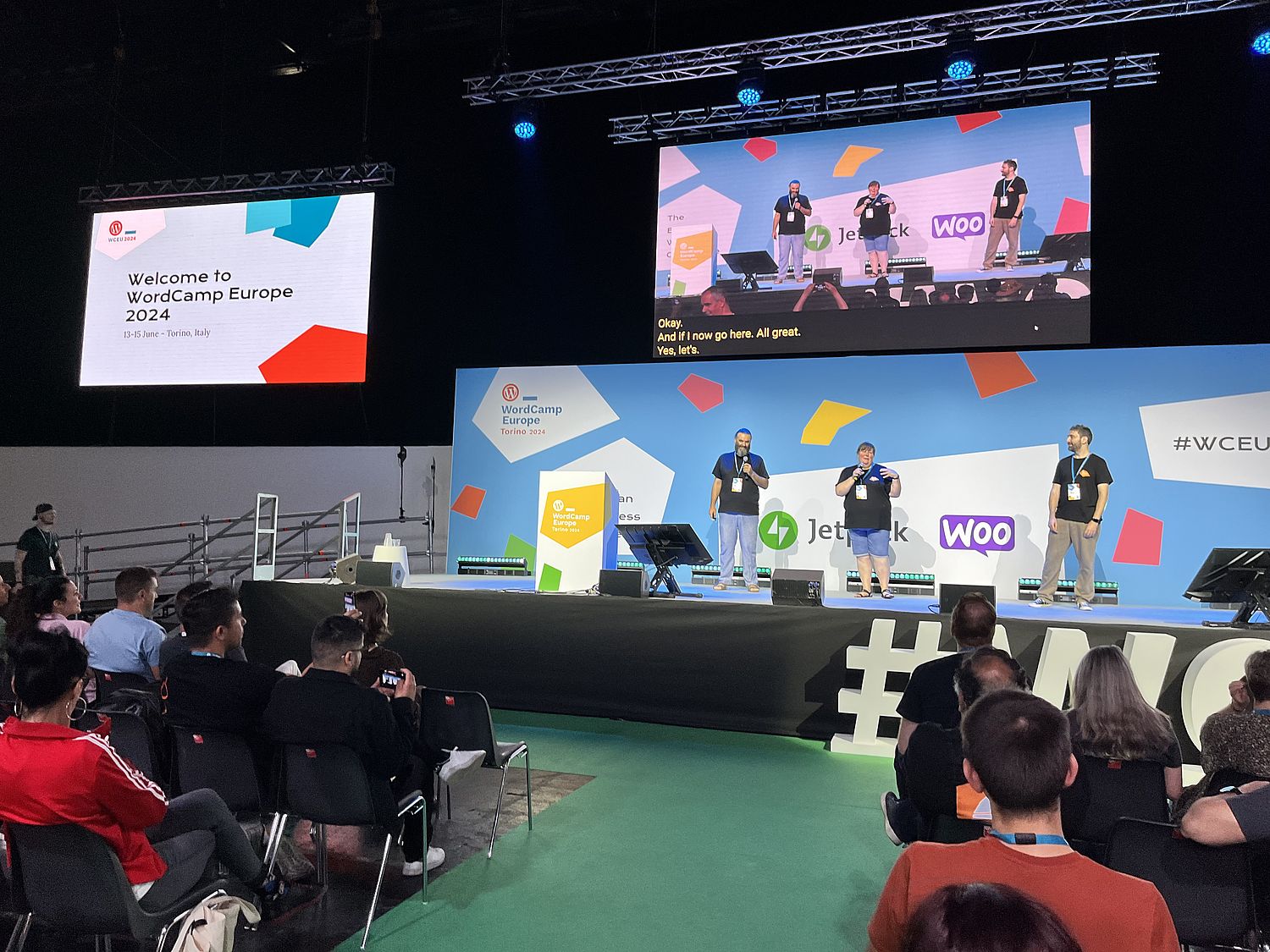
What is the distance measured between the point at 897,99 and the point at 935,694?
5773 mm

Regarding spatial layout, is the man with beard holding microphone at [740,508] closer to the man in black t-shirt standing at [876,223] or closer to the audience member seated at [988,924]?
the man in black t-shirt standing at [876,223]

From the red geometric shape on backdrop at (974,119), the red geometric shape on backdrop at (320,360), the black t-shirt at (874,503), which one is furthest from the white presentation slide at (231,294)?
the red geometric shape on backdrop at (974,119)

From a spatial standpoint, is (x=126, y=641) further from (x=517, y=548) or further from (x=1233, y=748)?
(x=517, y=548)

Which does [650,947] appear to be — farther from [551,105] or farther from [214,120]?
[214,120]

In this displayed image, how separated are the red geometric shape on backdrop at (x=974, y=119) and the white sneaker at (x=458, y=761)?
6.54m

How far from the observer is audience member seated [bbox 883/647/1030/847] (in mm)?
2484

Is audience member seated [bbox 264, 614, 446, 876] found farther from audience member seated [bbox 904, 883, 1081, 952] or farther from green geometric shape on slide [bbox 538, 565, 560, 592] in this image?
Answer: green geometric shape on slide [bbox 538, 565, 560, 592]

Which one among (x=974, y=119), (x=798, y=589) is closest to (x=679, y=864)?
(x=798, y=589)

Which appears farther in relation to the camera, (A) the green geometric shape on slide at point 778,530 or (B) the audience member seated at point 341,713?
(A) the green geometric shape on slide at point 778,530

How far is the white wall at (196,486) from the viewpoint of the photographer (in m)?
10.0

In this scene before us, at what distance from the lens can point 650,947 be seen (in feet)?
8.87

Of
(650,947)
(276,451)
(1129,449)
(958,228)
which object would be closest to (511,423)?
(276,451)

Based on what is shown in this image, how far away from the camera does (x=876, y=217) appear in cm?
768

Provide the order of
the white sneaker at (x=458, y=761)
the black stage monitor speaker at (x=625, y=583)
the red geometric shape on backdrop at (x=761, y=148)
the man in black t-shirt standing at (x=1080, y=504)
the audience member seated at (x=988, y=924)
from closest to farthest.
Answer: the audience member seated at (x=988, y=924)
the white sneaker at (x=458, y=761)
the black stage monitor speaker at (x=625, y=583)
the man in black t-shirt standing at (x=1080, y=504)
the red geometric shape on backdrop at (x=761, y=148)
